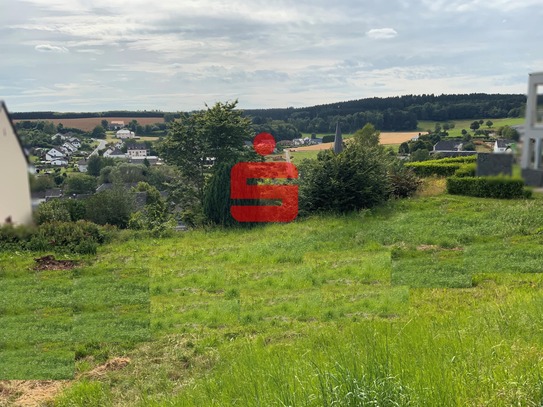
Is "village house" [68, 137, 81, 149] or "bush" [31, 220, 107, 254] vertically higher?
"village house" [68, 137, 81, 149]

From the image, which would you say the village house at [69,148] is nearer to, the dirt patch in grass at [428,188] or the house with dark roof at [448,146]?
the house with dark roof at [448,146]

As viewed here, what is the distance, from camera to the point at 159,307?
496 inches

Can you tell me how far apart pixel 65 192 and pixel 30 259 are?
16834 mm

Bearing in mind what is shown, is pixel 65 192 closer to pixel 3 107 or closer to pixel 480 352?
pixel 3 107

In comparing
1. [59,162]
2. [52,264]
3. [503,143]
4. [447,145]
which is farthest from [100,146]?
[52,264]

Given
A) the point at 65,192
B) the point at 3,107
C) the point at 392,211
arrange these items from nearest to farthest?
the point at 3,107 < the point at 65,192 < the point at 392,211

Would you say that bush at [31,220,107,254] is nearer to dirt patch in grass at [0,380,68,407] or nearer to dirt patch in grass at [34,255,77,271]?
dirt patch in grass at [34,255,77,271]

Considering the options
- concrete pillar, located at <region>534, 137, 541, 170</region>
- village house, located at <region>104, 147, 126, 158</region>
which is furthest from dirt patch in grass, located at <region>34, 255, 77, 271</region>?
concrete pillar, located at <region>534, 137, 541, 170</region>

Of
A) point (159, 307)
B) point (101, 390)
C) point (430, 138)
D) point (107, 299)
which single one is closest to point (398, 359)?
point (430, 138)
